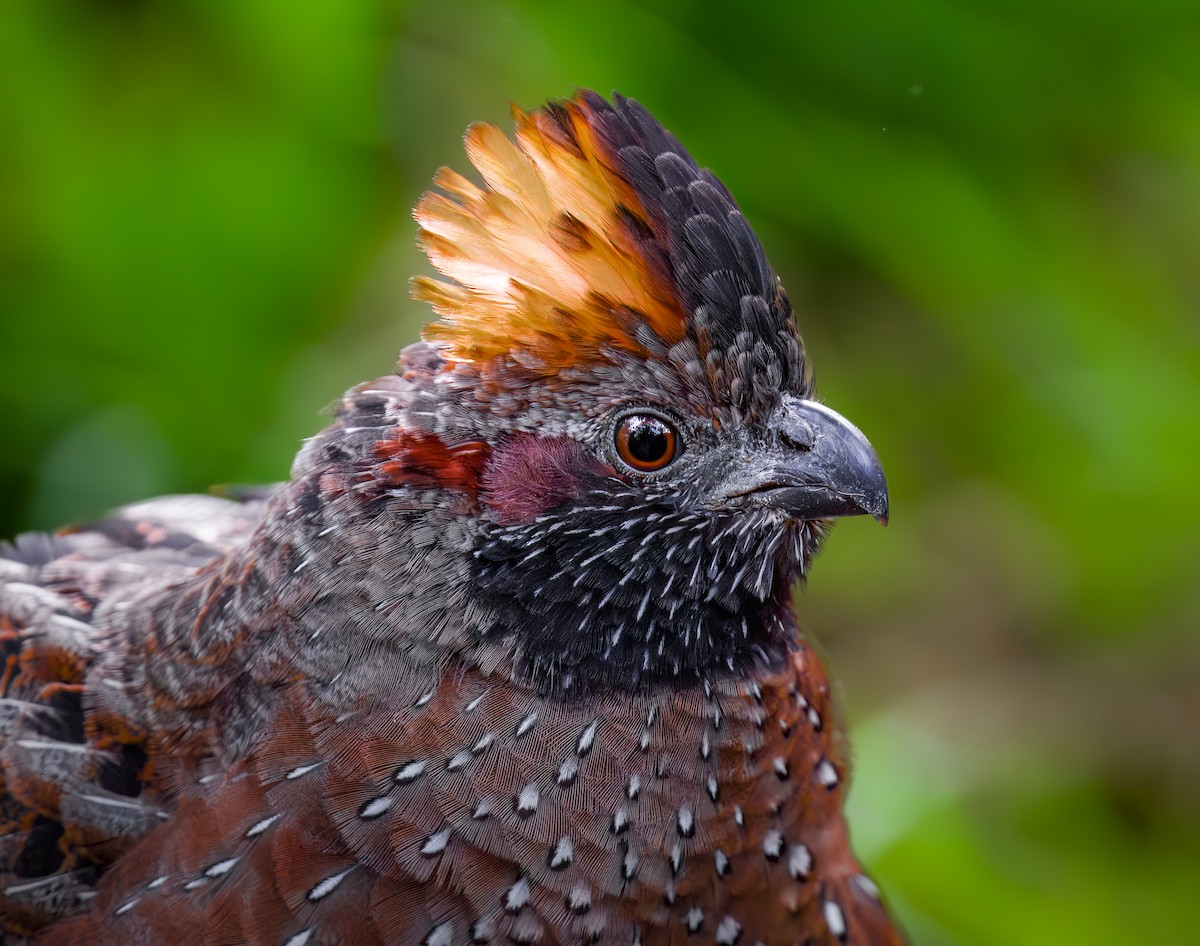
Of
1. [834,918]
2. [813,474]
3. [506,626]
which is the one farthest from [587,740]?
[834,918]

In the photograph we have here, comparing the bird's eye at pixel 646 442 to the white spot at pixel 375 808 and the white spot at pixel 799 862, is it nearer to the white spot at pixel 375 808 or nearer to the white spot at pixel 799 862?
the white spot at pixel 375 808

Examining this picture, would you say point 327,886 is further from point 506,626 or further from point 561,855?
point 506,626

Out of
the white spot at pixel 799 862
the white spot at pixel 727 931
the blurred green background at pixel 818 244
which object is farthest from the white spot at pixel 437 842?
the blurred green background at pixel 818 244

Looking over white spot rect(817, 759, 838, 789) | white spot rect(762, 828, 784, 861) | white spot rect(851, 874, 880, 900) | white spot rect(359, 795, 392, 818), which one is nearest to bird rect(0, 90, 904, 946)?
white spot rect(359, 795, 392, 818)

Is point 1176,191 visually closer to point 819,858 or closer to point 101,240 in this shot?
point 819,858

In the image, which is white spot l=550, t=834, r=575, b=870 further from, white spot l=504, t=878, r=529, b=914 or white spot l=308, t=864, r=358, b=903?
white spot l=308, t=864, r=358, b=903

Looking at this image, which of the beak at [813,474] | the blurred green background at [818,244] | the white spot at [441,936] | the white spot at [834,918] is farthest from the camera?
the blurred green background at [818,244]

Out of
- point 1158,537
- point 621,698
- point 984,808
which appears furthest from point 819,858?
point 1158,537
